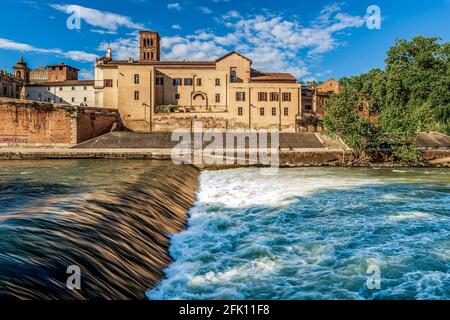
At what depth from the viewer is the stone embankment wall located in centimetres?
4075

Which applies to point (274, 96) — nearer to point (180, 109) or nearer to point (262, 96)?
point (262, 96)

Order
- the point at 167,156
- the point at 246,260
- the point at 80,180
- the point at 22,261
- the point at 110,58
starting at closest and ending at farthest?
the point at 22,261
the point at 246,260
the point at 80,180
the point at 167,156
the point at 110,58

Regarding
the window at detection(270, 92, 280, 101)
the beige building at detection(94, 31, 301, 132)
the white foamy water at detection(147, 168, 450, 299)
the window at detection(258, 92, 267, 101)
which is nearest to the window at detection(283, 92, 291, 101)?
the beige building at detection(94, 31, 301, 132)

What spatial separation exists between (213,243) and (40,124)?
3702 cm

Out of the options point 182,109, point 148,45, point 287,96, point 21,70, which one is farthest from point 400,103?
point 21,70

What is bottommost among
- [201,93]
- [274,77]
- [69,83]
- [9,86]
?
[201,93]

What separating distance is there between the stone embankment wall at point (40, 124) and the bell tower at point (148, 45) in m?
28.1

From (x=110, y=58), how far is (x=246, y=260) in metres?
62.8

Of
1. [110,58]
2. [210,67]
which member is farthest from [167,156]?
[110,58]

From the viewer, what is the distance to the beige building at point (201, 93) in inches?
1939

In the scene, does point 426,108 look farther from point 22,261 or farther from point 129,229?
point 22,261

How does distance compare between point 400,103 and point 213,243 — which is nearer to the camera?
point 213,243

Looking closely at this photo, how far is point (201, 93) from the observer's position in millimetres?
51750

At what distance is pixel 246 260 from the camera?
31.9ft
